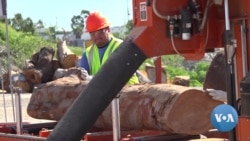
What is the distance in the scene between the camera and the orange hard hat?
6.09 meters

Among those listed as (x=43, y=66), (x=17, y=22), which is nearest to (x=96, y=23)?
(x=43, y=66)

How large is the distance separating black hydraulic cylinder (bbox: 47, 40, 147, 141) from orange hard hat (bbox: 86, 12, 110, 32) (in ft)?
8.44

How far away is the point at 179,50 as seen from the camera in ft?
12.0

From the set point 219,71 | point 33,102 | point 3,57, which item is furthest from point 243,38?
point 3,57

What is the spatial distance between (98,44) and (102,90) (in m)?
2.90

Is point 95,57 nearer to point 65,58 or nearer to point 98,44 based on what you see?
point 98,44

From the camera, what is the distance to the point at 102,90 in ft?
11.5

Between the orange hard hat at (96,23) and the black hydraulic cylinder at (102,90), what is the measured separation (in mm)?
2572

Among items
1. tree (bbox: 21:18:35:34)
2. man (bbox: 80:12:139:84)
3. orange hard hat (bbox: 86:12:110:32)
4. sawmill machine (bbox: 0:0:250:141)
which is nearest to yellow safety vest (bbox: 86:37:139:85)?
man (bbox: 80:12:139:84)

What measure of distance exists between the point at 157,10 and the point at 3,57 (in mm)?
21781

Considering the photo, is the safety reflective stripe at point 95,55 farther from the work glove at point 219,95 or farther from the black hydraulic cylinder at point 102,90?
the black hydraulic cylinder at point 102,90

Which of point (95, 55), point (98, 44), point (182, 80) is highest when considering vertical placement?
point (98, 44)

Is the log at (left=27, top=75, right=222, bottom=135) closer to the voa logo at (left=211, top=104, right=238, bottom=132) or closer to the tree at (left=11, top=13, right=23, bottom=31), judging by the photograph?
the voa logo at (left=211, top=104, right=238, bottom=132)

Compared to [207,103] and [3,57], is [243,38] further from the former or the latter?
[3,57]
